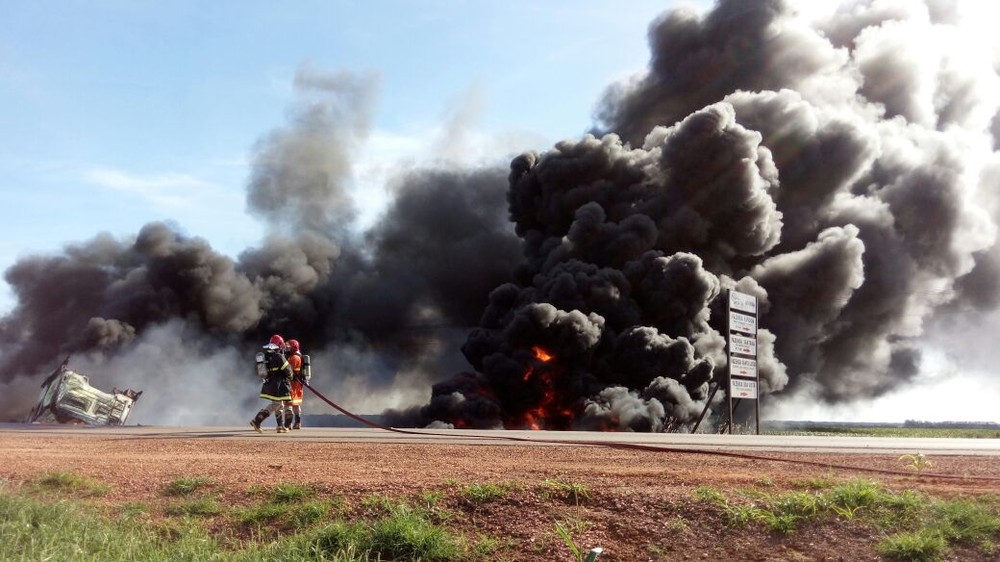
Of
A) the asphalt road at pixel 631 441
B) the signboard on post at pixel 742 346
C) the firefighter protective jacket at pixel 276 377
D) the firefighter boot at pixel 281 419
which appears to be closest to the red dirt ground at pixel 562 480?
the asphalt road at pixel 631 441

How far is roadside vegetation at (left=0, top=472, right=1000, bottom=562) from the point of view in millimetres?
7062

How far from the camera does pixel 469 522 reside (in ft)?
25.5

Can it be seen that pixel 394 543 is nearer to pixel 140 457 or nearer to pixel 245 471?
pixel 245 471

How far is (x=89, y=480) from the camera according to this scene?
993 centimetres

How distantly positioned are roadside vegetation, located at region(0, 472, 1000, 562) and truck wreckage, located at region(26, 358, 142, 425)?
23.4m

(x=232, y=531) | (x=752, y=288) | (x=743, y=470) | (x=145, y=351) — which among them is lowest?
(x=232, y=531)

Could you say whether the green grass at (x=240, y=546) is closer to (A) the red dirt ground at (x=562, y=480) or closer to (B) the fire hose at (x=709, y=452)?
(A) the red dirt ground at (x=562, y=480)

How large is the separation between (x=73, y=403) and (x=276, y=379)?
1625 cm

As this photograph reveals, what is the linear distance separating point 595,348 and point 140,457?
105 ft

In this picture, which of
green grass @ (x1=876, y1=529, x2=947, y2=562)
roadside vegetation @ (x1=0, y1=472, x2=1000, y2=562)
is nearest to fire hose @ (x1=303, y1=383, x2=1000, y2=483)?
roadside vegetation @ (x1=0, y1=472, x2=1000, y2=562)

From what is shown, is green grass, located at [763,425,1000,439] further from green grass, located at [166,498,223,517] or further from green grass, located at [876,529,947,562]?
green grass, located at [166,498,223,517]

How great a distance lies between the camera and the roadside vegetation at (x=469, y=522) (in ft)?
23.2

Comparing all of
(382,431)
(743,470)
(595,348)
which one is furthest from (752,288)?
(743,470)

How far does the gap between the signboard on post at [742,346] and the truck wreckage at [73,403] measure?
2088 centimetres
